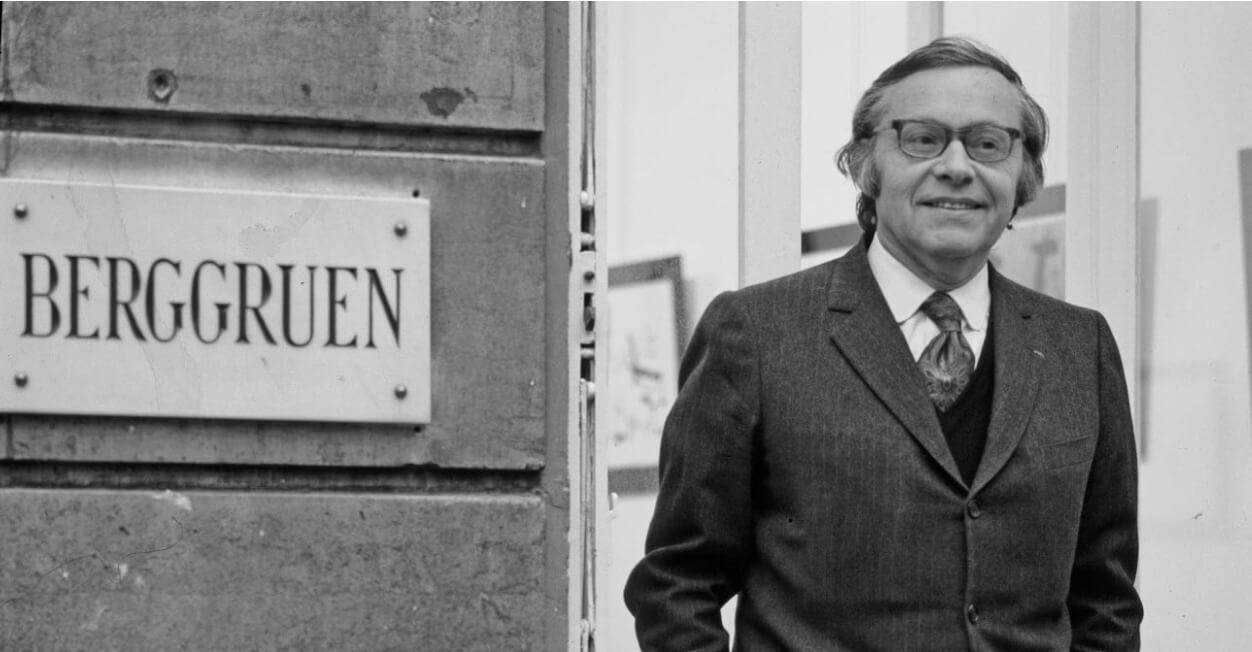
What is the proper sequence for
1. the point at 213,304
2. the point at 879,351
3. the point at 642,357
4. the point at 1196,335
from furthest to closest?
the point at 1196,335, the point at 642,357, the point at 213,304, the point at 879,351

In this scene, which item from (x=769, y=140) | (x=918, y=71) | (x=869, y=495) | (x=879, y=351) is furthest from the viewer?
(x=769, y=140)

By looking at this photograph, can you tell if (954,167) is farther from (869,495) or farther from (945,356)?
(869,495)

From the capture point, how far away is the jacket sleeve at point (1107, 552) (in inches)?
122

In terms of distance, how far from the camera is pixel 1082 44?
195 inches

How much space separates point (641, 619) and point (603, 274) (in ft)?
3.90

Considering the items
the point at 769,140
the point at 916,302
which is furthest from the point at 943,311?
the point at 769,140

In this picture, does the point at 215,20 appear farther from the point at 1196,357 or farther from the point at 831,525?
the point at 1196,357

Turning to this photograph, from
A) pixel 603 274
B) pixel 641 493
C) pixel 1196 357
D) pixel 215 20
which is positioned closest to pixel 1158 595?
pixel 1196 357

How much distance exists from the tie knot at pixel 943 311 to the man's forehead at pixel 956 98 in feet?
0.94

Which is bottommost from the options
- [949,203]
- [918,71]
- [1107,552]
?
[1107,552]

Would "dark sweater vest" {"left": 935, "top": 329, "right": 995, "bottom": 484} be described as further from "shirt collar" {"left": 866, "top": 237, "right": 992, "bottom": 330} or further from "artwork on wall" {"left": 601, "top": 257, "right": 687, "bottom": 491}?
"artwork on wall" {"left": 601, "top": 257, "right": 687, "bottom": 491}

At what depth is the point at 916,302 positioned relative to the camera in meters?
3.12

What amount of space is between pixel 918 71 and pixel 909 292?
14.8 inches

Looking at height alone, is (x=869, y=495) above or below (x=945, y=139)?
below
